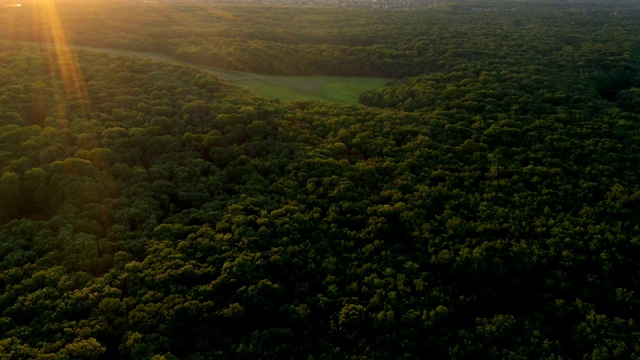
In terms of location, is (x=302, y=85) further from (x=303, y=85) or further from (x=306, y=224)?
(x=306, y=224)

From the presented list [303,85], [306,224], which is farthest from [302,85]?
[306,224]

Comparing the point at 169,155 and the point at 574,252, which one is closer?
the point at 574,252

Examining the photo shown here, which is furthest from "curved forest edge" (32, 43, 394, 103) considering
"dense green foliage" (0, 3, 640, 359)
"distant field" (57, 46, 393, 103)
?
"dense green foliage" (0, 3, 640, 359)

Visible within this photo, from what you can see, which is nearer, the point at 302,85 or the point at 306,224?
the point at 306,224

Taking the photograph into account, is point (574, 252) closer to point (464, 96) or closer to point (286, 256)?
point (286, 256)

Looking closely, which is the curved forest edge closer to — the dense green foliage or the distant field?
the distant field

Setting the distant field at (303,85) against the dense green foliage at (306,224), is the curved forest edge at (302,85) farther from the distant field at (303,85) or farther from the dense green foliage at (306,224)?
the dense green foliage at (306,224)

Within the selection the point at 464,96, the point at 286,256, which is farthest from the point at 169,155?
the point at 464,96
